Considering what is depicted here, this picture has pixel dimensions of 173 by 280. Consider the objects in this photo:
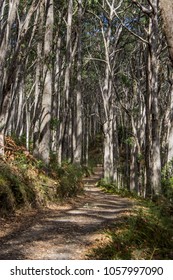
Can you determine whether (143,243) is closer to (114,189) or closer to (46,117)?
(46,117)

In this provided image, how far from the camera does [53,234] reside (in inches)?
238

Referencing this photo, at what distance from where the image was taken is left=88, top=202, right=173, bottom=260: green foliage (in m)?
4.36

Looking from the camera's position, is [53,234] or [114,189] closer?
[53,234]

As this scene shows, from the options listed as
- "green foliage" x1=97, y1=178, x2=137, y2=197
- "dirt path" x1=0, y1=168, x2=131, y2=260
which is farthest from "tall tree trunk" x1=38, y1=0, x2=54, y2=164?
"green foliage" x1=97, y1=178, x2=137, y2=197

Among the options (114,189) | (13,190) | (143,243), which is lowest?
(114,189)

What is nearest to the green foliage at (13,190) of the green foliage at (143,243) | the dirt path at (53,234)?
the dirt path at (53,234)

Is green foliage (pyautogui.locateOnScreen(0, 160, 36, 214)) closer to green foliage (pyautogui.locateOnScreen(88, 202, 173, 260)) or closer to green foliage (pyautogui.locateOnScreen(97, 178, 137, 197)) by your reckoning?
green foliage (pyautogui.locateOnScreen(88, 202, 173, 260))

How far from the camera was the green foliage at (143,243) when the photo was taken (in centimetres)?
436

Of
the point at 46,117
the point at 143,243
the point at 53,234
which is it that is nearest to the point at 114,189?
the point at 46,117

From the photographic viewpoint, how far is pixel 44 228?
21.3 feet

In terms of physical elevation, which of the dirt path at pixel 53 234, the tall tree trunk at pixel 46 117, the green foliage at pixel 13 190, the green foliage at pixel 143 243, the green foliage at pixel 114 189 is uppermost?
the tall tree trunk at pixel 46 117

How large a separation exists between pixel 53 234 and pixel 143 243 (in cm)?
189

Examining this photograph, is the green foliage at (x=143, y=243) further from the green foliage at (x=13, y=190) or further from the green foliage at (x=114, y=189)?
the green foliage at (x=114, y=189)

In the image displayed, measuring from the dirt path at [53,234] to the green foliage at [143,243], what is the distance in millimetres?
401
